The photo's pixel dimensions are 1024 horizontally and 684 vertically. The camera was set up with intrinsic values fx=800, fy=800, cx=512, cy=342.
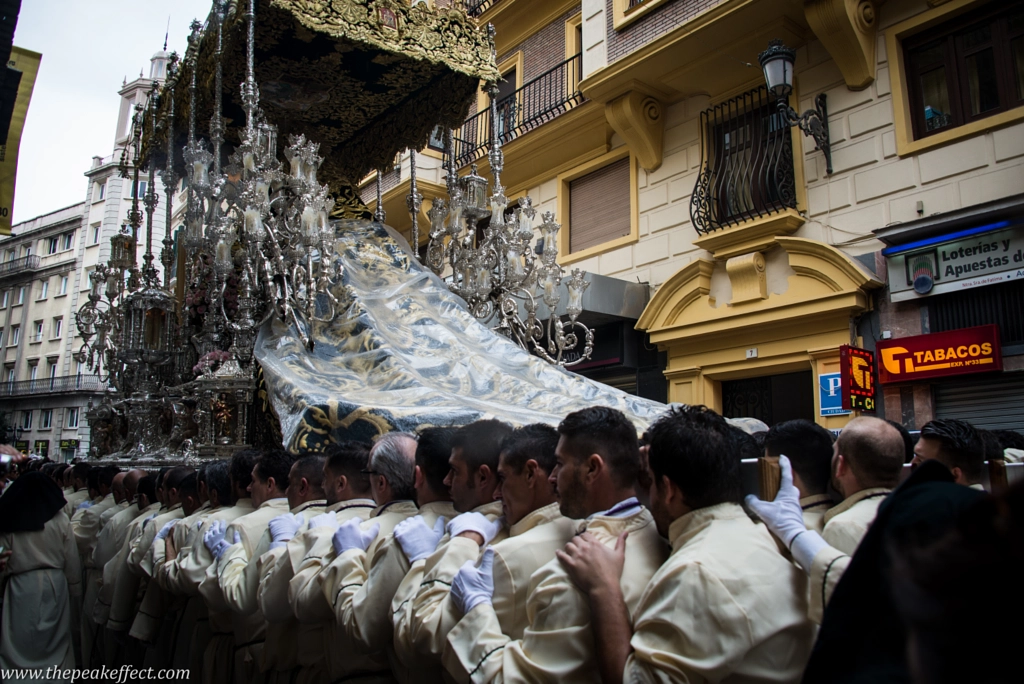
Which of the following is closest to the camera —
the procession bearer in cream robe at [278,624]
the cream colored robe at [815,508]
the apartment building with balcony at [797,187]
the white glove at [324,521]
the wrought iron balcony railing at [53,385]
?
the cream colored robe at [815,508]

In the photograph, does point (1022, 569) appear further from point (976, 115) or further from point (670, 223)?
point (670, 223)

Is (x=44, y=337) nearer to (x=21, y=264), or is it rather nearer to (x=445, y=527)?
(x=21, y=264)

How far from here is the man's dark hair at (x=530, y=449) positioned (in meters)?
2.29

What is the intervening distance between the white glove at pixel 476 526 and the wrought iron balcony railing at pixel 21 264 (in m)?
36.3

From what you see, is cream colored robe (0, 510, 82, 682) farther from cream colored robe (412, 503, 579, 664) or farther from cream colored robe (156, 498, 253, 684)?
cream colored robe (412, 503, 579, 664)

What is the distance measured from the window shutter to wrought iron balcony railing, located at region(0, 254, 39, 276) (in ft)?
97.1

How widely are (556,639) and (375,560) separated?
36.7 inches

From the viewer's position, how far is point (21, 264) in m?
33.1

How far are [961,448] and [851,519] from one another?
100 centimetres

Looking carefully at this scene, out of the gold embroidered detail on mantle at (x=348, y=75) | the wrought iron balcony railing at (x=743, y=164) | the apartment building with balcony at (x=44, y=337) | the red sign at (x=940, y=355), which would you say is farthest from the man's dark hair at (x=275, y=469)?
the apartment building with balcony at (x=44, y=337)

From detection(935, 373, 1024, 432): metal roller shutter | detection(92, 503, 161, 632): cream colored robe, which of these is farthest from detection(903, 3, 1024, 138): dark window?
detection(92, 503, 161, 632): cream colored robe

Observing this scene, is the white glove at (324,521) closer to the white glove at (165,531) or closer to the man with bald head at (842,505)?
→ the white glove at (165,531)

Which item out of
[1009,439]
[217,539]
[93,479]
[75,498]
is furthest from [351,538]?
[75,498]

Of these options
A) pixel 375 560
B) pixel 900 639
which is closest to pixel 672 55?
pixel 375 560
